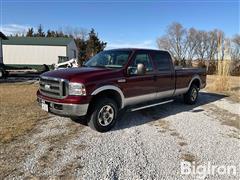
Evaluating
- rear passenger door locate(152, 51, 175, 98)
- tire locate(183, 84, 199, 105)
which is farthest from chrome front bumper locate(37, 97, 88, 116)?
tire locate(183, 84, 199, 105)

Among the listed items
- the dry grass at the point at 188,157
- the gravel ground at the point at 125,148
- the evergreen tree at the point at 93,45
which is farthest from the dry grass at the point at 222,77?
the evergreen tree at the point at 93,45

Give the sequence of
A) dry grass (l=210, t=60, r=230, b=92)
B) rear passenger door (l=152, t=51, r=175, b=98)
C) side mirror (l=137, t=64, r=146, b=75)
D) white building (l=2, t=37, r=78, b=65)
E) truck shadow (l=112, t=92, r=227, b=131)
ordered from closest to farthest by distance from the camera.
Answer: side mirror (l=137, t=64, r=146, b=75) → truck shadow (l=112, t=92, r=227, b=131) → rear passenger door (l=152, t=51, r=175, b=98) → dry grass (l=210, t=60, r=230, b=92) → white building (l=2, t=37, r=78, b=65)

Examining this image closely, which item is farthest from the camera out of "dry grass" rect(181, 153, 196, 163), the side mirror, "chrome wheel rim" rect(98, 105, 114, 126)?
the side mirror

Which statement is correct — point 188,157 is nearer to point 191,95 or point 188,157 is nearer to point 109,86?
point 109,86

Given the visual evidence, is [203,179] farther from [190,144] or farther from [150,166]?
[190,144]

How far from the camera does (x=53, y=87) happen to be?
17.3 feet

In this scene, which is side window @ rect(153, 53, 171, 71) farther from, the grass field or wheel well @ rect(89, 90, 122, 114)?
the grass field

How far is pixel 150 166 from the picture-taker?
3889mm

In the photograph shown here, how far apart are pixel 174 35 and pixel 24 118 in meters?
50.3

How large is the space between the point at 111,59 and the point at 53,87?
70.5 inches

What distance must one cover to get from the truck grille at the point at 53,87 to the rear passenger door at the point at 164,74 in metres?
2.75

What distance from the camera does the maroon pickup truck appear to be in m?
5.00

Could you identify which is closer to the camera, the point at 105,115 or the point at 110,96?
the point at 105,115

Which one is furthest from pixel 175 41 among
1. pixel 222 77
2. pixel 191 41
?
pixel 222 77
